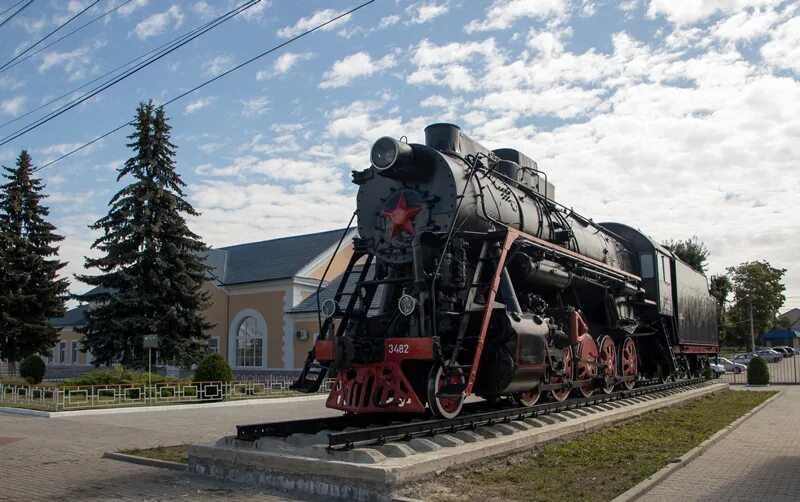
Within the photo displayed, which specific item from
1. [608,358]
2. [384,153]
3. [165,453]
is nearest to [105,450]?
[165,453]

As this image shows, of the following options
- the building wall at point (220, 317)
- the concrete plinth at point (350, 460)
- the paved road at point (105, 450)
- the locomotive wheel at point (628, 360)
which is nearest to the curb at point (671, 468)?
the concrete plinth at point (350, 460)

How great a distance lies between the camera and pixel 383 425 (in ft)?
30.4

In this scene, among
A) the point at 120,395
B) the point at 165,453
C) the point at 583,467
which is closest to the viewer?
the point at 583,467

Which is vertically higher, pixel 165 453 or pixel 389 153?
pixel 389 153

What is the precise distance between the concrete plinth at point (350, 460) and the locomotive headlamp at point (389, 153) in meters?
3.69

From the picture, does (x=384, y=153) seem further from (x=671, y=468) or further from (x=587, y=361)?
(x=587, y=361)

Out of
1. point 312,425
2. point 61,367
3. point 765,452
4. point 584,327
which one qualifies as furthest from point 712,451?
point 61,367

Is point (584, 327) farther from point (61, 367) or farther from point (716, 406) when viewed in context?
point (61, 367)

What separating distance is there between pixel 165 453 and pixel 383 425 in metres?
3.14

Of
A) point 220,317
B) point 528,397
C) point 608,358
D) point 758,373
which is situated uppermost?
point 220,317

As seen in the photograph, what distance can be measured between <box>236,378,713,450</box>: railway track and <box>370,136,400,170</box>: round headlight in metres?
3.49

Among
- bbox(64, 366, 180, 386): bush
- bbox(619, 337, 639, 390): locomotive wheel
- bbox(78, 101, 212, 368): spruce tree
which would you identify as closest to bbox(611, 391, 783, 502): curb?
bbox(619, 337, 639, 390): locomotive wheel

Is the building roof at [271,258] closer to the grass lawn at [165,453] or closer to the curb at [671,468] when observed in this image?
the grass lawn at [165,453]

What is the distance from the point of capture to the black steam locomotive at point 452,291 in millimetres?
8539
